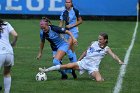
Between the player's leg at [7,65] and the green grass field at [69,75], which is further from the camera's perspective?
the green grass field at [69,75]

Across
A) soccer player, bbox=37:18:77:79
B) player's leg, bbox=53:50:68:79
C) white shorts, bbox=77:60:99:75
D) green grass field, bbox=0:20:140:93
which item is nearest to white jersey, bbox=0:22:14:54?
green grass field, bbox=0:20:140:93

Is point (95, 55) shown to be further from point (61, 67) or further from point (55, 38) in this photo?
point (55, 38)

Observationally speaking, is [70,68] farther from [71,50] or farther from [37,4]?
[37,4]

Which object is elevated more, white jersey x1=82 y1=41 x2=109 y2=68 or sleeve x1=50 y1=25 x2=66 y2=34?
sleeve x1=50 y1=25 x2=66 y2=34

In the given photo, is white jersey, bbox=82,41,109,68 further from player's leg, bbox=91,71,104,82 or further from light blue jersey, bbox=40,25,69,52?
light blue jersey, bbox=40,25,69,52

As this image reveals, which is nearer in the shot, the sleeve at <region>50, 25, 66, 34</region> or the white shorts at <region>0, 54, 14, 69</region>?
the white shorts at <region>0, 54, 14, 69</region>

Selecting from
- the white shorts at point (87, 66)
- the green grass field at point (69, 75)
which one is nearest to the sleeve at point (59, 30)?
the white shorts at point (87, 66)

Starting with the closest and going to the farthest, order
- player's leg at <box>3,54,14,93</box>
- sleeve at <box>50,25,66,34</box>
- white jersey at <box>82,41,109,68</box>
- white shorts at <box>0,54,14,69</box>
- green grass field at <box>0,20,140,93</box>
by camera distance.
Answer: white shorts at <box>0,54,14,69</box>
player's leg at <box>3,54,14,93</box>
green grass field at <box>0,20,140,93</box>
sleeve at <box>50,25,66,34</box>
white jersey at <box>82,41,109,68</box>

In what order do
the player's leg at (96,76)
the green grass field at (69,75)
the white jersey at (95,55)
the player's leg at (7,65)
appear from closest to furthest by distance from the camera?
1. the player's leg at (7,65)
2. the green grass field at (69,75)
3. the player's leg at (96,76)
4. the white jersey at (95,55)

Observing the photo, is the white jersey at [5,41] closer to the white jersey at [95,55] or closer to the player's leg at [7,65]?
the player's leg at [7,65]

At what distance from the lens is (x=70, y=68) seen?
1362 cm

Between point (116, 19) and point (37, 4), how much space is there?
6.05 meters

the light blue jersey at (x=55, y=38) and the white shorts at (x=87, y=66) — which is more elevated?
the light blue jersey at (x=55, y=38)

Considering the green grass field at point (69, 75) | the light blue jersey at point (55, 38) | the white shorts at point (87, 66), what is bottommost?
the green grass field at point (69, 75)
